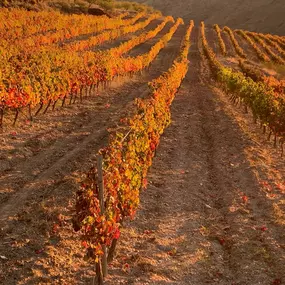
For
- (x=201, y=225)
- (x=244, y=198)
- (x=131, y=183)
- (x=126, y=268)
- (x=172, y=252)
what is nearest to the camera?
(x=126, y=268)

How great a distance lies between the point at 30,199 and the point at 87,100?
44.2 feet

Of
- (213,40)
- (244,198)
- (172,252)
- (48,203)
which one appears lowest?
(48,203)

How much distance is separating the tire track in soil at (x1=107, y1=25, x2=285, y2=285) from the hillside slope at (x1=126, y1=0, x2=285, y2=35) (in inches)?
3640

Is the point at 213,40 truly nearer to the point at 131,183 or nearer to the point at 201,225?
the point at 201,225

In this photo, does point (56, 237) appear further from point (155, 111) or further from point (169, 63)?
point (169, 63)

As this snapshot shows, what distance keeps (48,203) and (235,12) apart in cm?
12897

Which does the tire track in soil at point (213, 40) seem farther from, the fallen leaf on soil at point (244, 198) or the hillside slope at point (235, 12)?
the fallen leaf on soil at point (244, 198)

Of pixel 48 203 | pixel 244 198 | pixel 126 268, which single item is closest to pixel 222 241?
pixel 244 198

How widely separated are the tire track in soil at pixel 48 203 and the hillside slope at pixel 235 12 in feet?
307

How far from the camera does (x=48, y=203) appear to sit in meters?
11.1

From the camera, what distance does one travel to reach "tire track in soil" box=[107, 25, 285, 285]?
9320 millimetres

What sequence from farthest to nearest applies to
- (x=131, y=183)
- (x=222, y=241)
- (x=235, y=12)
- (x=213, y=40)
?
1. (x=235, y=12)
2. (x=213, y=40)
3. (x=222, y=241)
4. (x=131, y=183)

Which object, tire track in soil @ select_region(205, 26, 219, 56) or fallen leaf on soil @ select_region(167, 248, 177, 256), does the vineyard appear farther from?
tire track in soil @ select_region(205, 26, 219, 56)

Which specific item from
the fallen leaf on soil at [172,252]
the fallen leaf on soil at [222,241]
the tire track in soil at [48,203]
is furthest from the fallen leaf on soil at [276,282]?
the tire track in soil at [48,203]
